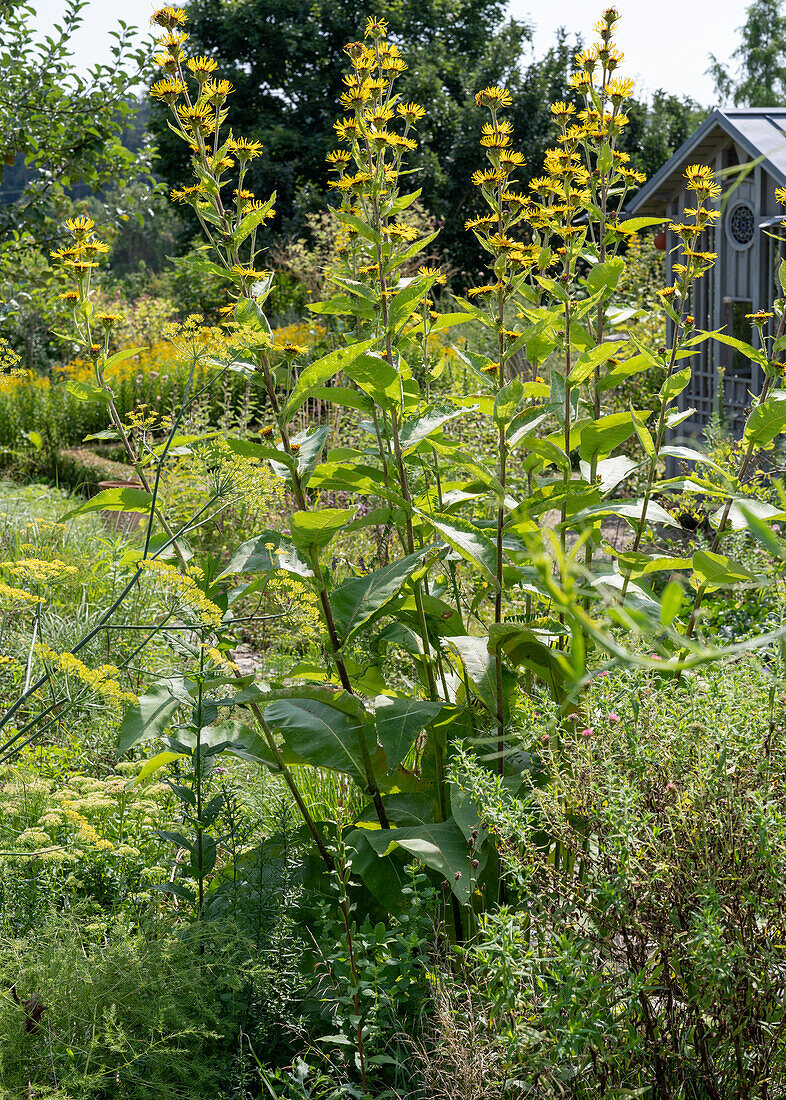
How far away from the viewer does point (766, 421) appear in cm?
195

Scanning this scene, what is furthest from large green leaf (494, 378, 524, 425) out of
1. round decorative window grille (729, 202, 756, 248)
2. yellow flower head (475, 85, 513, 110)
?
round decorative window grille (729, 202, 756, 248)

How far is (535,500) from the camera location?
76.4 inches

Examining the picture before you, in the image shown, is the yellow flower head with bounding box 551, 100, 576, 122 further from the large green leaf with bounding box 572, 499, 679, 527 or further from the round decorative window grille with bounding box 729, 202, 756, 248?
the round decorative window grille with bounding box 729, 202, 756, 248

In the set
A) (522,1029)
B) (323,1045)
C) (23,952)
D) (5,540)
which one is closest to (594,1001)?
(522,1029)

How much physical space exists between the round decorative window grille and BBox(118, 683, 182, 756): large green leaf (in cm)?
739

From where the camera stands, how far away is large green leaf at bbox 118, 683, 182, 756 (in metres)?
1.87

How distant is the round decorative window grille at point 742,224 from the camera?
7.73m

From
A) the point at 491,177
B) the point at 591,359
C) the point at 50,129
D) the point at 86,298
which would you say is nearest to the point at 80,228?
the point at 86,298

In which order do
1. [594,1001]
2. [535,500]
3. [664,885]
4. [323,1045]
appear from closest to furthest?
[594,1001], [664,885], [323,1045], [535,500]

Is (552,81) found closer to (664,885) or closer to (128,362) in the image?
(128,362)

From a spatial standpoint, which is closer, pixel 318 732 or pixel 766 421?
pixel 318 732

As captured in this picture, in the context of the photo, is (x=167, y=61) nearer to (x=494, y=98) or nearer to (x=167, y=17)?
(x=167, y=17)

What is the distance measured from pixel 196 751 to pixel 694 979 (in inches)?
41.7

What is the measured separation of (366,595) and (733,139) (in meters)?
7.16
